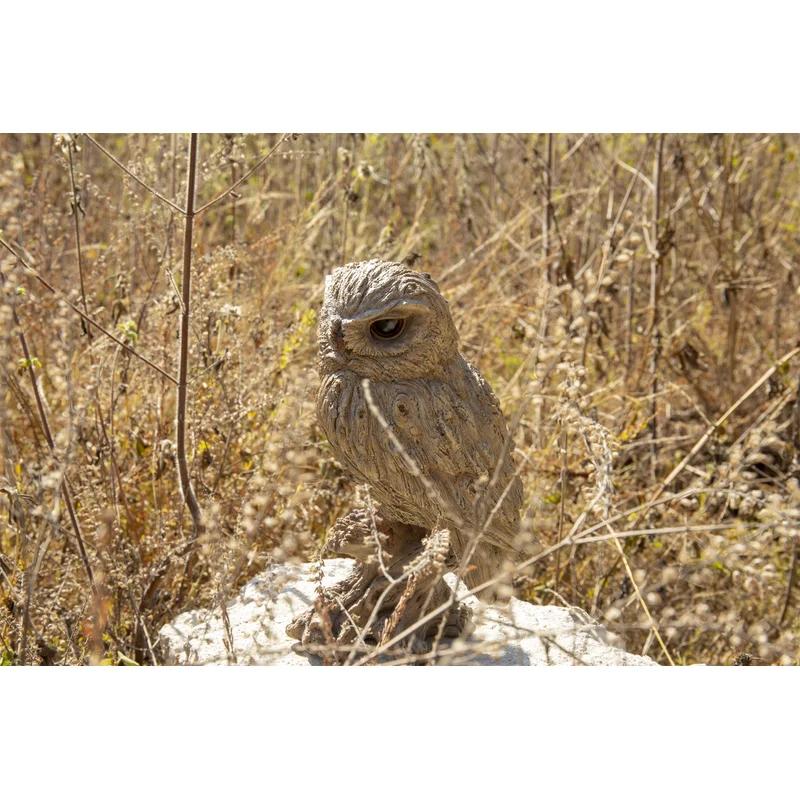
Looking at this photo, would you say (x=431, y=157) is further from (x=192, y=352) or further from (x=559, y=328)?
(x=559, y=328)

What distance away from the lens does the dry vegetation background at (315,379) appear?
220 centimetres

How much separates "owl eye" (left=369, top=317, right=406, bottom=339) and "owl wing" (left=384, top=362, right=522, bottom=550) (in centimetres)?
10

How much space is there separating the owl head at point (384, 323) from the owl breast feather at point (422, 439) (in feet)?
0.12

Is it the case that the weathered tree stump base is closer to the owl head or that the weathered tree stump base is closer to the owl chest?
the owl chest

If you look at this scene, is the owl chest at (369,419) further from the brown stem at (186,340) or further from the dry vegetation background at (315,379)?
the brown stem at (186,340)

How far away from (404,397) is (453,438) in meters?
0.13

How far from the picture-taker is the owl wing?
201 centimetres

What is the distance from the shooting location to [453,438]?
203cm

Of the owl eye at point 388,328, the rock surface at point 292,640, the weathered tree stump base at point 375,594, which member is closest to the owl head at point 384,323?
the owl eye at point 388,328

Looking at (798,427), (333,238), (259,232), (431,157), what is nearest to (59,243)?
(259,232)

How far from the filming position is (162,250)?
286 cm

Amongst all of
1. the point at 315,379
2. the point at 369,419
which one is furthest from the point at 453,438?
the point at 315,379

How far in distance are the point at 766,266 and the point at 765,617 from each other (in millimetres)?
1740

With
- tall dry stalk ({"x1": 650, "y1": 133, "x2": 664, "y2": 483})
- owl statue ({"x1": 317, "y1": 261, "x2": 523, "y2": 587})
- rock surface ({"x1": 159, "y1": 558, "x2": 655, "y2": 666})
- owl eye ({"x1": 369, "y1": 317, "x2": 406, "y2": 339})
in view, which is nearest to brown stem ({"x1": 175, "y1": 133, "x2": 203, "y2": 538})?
rock surface ({"x1": 159, "y1": 558, "x2": 655, "y2": 666})
